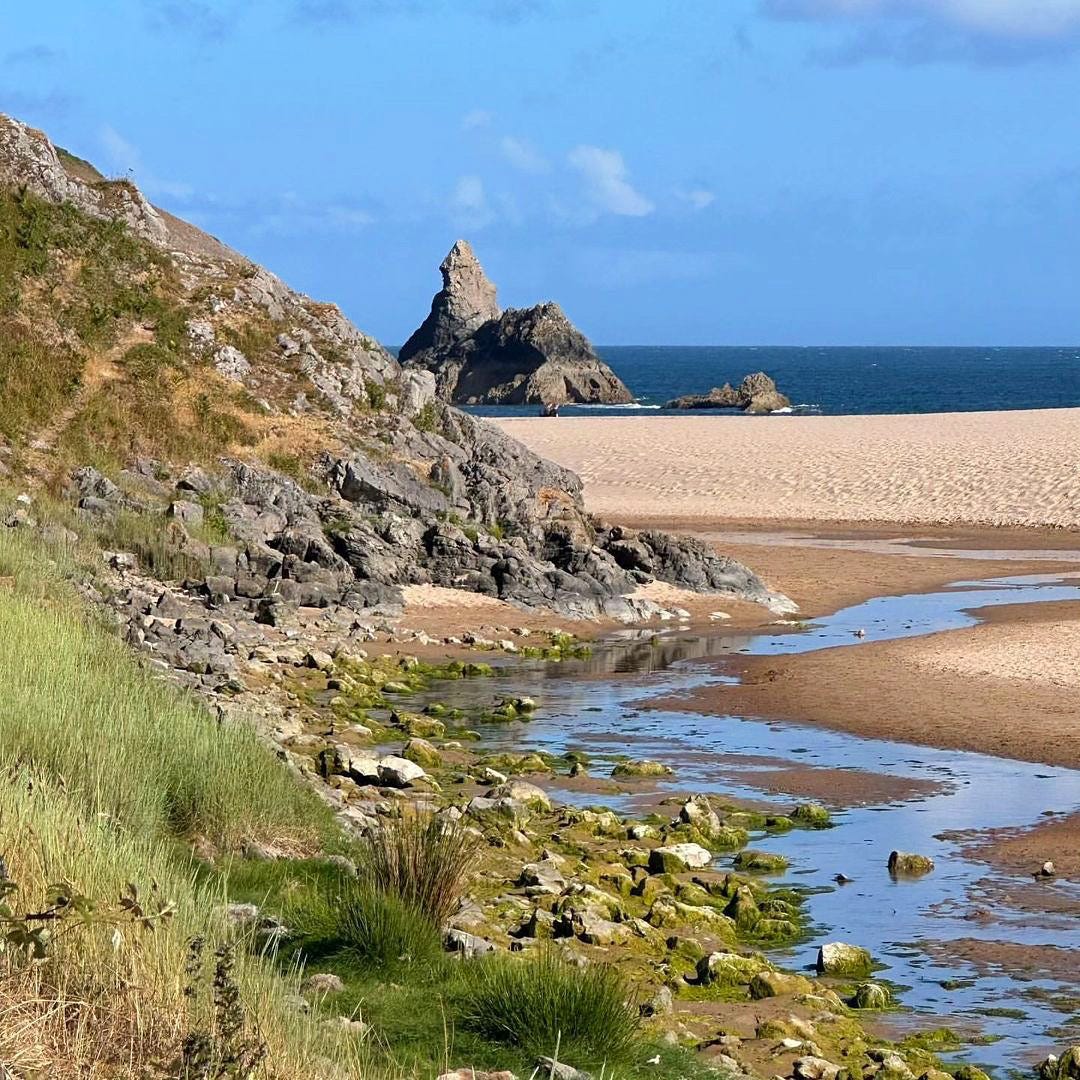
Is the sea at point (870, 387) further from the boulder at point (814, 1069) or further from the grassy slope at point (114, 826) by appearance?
the boulder at point (814, 1069)

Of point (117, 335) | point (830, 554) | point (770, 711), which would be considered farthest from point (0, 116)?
point (770, 711)

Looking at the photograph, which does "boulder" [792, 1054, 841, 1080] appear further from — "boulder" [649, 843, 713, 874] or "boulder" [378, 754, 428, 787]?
"boulder" [378, 754, 428, 787]

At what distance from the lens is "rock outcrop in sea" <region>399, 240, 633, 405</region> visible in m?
108

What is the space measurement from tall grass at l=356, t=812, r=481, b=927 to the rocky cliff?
1399 cm

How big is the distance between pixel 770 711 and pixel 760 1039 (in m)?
10.7

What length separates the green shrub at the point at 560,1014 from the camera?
7.30 metres

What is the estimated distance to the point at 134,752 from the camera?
991 centimetres

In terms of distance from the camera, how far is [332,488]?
95.5ft

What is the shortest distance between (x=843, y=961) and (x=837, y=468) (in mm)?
41295

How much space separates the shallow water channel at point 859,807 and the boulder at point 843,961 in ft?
0.42

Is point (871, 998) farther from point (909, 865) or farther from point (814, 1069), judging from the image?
point (909, 865)

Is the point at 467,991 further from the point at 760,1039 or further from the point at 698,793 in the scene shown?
the point at 698,793

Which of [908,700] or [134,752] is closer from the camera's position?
[134,752]

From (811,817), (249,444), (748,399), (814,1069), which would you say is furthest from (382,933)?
(748,399)
